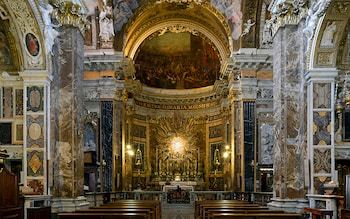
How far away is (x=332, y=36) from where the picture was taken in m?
12.5

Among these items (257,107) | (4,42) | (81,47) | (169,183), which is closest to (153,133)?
(169,183)

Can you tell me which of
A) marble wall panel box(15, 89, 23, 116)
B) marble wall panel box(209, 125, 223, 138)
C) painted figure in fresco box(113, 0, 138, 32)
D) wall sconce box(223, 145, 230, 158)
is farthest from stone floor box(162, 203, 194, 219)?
marble wall panel box(15, 89, 23, 116)

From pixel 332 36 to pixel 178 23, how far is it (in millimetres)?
14530

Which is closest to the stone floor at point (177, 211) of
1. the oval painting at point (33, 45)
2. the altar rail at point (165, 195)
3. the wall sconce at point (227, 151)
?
the altar rail at point (165, 195)

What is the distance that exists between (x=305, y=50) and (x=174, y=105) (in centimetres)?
1814

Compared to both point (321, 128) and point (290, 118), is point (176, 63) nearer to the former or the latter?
point (290, 118)

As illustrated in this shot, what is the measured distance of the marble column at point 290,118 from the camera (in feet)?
43.1

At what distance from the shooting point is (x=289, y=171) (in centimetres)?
1326

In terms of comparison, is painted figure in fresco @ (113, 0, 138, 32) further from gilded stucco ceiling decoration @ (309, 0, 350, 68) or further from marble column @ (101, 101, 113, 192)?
gilded stucco ceiling decoration @ (309, 0, 350, 68)

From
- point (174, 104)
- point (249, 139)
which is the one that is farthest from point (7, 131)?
point (174, 104)

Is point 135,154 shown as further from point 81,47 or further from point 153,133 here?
point 81,47

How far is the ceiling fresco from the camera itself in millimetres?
30891

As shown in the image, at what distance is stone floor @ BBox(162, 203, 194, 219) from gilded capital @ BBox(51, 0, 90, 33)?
8717 millimetres

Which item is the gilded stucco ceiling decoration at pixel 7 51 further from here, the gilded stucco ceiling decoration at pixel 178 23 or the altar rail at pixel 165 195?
the gilded stucco ceiling decoration at pixel 178 23
